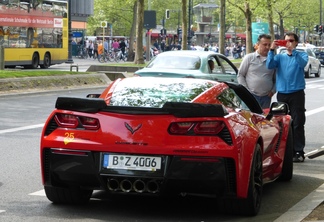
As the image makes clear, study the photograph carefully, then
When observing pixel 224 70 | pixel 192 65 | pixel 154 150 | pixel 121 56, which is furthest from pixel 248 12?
pixel 154 150

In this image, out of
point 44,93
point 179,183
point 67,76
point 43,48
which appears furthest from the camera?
point 43,48

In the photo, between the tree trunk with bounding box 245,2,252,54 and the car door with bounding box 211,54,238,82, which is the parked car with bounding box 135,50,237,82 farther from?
the tree trunk with bounding box 245,2,252,54


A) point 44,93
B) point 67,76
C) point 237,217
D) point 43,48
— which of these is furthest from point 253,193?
point 43,48

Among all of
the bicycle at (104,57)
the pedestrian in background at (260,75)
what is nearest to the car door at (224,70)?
the pedestrian in background at (260,75)

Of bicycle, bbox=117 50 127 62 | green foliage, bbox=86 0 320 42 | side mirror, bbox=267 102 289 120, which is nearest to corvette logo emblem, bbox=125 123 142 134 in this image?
side mirror, bbox=267 102 289 120

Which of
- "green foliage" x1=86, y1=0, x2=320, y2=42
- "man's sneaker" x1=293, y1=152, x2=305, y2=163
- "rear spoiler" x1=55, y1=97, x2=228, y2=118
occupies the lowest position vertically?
"man's sneaker" x1=293, y1=152, x2=305, y2=163

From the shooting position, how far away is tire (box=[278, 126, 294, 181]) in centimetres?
1023

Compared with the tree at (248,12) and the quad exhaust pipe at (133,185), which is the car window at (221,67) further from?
the tree at (248,12)

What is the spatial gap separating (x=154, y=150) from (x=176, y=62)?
13695mm

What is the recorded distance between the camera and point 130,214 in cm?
820

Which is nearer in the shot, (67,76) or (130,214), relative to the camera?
(130,214)

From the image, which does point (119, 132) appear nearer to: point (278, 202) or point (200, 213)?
point (200, 213)

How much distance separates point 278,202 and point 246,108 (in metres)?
0.99

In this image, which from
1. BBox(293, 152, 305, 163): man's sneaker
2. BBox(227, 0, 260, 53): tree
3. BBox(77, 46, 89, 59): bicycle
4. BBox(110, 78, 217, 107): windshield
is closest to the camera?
BBox(110, 78, 217, 107): windshield
